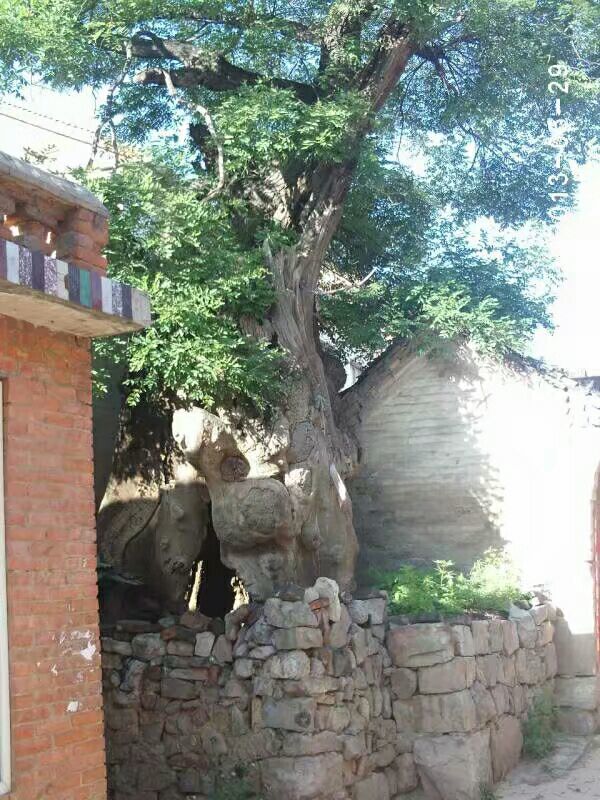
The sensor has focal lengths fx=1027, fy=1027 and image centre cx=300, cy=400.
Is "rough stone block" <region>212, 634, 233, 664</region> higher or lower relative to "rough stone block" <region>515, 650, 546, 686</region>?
higher

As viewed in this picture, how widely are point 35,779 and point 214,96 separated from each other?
8700mm

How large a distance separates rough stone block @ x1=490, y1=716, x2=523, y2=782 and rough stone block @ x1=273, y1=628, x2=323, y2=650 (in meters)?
2.65

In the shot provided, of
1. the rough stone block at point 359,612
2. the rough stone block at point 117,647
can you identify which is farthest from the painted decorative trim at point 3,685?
the rough stone block at point 359,612

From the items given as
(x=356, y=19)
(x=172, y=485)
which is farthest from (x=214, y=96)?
(x=172, y=485)

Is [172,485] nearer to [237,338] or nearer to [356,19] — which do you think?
[237,338]

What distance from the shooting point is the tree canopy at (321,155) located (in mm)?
10000

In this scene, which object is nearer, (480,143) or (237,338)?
(237,338)

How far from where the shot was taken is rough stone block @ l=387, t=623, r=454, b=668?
9906mm

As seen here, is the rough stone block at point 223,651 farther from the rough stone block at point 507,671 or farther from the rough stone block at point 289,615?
the rough stone block at point 507,671

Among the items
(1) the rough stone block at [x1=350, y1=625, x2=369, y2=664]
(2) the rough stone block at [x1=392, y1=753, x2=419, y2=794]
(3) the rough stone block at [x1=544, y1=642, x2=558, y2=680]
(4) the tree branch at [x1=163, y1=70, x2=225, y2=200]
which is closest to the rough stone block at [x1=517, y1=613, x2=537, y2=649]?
(3) the rough stone block at [x1=544, y1=642, x2=558, y2=680]

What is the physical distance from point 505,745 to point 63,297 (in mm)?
7401

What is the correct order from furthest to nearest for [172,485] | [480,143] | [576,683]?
[480,143]
[576,683]
[172,485]

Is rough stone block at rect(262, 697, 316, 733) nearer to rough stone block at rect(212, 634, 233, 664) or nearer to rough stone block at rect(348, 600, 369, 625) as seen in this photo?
rough stone block at rect(212, 634, 233, 664)

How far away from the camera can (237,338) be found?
10148 mm
